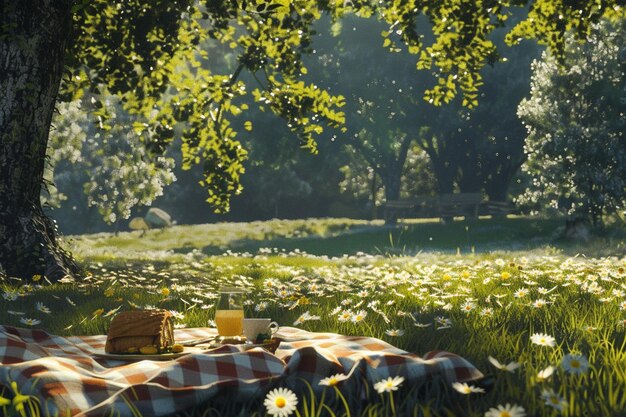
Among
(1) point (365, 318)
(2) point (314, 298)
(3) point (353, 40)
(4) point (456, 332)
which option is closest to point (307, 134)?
(2) point (314, 298)

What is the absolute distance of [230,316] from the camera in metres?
5.38

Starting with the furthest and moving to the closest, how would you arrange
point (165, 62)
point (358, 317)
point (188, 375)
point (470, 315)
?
point (165, 62)
point (470, 315)
point (358, 317)
point (188, 375)

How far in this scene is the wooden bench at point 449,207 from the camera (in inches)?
1594

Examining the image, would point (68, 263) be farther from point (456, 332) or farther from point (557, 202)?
point (557, 202)

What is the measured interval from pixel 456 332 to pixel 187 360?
2216 millimetres

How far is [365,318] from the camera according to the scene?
646 cm

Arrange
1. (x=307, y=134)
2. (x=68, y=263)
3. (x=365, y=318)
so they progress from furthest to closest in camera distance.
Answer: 1. (x=307, y=134)
2. (x=68, y=263)
3. (x=365, y=318)

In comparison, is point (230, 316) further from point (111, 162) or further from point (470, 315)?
point (111, 162)

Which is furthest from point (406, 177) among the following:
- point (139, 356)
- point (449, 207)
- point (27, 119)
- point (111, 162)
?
point (139, 356)

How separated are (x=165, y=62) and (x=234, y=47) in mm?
1257

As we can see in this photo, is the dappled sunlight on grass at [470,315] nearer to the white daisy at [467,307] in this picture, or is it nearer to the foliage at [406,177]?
the white daisy at [467,307]

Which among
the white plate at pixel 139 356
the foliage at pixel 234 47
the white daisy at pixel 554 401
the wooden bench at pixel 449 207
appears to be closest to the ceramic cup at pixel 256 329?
the white plate at pixel 139 356

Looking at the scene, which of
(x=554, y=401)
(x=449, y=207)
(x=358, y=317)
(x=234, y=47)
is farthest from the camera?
(x=449, y=207)

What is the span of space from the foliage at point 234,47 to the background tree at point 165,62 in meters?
0.02
